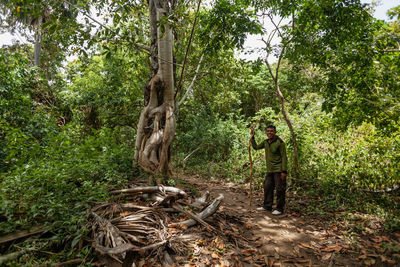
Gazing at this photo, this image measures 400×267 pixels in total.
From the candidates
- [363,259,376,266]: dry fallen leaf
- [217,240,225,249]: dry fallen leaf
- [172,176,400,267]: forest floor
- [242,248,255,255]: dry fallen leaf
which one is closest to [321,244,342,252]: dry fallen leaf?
[172,176,400,267]: forest floor

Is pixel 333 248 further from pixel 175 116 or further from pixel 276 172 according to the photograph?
pixel 175 116

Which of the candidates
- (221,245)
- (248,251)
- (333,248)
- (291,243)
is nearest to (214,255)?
→ (221,245)

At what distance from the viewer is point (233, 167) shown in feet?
27.8

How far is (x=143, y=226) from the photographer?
9.82ft

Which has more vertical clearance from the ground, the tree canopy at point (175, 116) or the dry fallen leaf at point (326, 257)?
the tree canopy at point (175, 116)

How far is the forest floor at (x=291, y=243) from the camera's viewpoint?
109 inches

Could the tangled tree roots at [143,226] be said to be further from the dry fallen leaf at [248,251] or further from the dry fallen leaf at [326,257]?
the dry fallen leaf at [326,257]

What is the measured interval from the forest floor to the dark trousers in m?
0.32

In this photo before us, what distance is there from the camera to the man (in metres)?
4.65

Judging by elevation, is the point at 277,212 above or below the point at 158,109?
below

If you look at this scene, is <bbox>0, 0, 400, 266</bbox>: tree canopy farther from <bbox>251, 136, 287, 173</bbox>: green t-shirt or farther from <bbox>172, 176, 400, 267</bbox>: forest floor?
<bbox>251, 136, 287, 173</bbox>: green t-shirt

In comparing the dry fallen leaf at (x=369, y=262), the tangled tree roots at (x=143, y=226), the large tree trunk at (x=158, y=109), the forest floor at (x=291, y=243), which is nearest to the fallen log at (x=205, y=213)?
the tangled tree roots at (x=143, y=226)

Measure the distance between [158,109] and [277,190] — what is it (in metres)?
3.75

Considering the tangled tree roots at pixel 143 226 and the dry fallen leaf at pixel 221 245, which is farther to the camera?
the dry fallen leaf at pixel 221 245
